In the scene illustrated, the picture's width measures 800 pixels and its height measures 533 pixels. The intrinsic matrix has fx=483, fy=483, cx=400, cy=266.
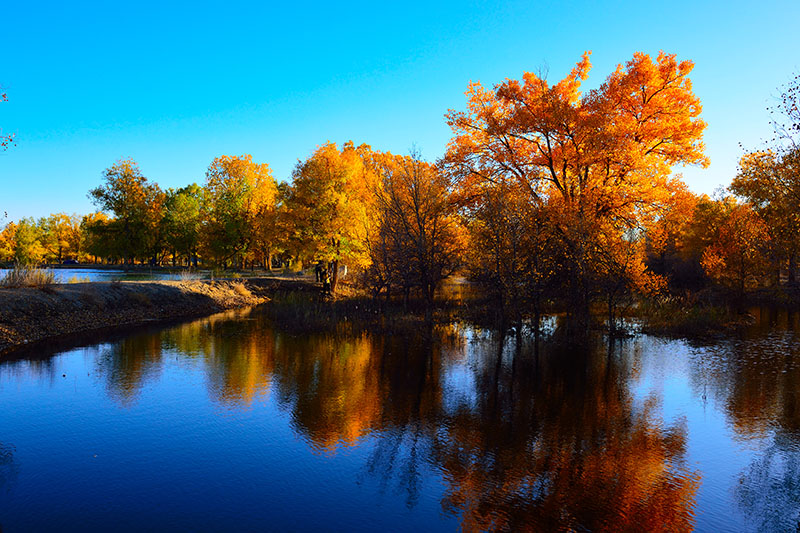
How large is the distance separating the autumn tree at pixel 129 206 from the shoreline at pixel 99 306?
3421cm

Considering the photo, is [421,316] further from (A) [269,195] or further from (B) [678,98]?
(A) [269,195]

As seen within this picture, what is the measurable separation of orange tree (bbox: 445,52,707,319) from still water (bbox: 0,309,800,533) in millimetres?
7994

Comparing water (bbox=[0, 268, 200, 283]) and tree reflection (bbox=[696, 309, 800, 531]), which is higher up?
water (bbox=[0, 268, 200, 283])

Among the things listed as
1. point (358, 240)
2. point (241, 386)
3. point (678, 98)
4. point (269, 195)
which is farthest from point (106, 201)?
point (678, 98)

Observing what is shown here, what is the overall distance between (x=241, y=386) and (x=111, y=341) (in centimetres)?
1081

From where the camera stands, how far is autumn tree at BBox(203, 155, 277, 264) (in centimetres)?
5338

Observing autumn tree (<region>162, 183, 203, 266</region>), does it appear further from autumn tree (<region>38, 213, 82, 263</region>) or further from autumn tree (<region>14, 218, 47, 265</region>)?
autumn tree (<region>38, 213, 82, 263</region>)

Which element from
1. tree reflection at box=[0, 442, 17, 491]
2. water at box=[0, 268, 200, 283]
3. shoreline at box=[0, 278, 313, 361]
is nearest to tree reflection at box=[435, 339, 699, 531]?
tree reflection at box=[0, 442, 17, 491]

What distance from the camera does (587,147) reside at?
27078 mm

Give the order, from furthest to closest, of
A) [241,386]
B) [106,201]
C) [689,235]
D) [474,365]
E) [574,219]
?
[106,201] → [689,235] → [574,219] → [474,365] → [241,386]

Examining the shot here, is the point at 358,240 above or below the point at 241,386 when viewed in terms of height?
above

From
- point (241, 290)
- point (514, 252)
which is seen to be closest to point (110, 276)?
point (241, 290)

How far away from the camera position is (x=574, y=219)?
2450 centimetres

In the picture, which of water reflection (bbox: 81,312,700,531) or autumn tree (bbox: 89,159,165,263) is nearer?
water reflection (bbox: 81,312,700,531)
